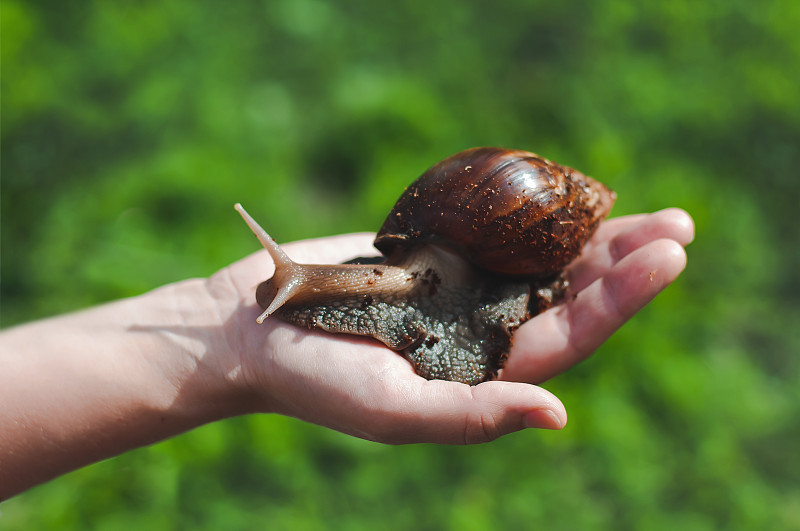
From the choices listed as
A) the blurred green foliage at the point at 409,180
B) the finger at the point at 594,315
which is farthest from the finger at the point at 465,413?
the blurred green foliage at the point at 409,180

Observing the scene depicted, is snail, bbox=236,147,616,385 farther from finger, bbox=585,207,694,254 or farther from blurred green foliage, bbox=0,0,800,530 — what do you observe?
blurred green foliage, bbox=0,0,800,530

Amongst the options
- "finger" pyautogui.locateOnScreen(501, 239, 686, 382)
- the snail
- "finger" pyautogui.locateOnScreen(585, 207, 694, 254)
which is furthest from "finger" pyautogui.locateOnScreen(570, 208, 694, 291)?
"finger" pyautogui.locateOnScreen(501, 239, 686, 382)

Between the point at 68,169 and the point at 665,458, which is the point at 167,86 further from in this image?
the point at 665,458

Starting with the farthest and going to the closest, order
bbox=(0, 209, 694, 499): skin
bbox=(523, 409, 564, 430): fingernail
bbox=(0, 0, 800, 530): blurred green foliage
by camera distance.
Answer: bbox=(0, 0, 800, 530): blurred green foliage → bbox=(0, 209, 694, 499): skin → bbox=(523, 409, 564, 430): fingernail

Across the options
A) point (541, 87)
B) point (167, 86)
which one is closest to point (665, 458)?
point (541, 87)

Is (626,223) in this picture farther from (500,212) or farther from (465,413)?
(465,413)

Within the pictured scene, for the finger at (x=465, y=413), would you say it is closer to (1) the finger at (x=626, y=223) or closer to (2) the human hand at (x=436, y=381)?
(2) the human hand at (x=436, y=381)

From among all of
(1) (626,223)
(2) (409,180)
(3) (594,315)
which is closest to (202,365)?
(3) (594,315)
